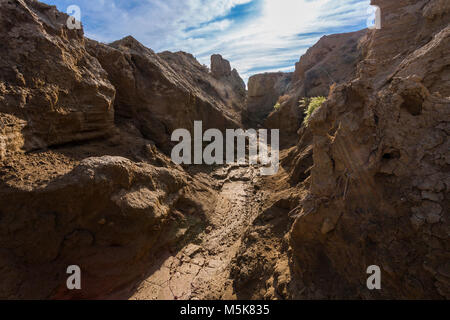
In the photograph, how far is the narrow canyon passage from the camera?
4.12m

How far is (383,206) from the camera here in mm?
2605

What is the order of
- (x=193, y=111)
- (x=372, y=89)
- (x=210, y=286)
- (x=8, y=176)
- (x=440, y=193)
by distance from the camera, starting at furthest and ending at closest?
(x=193, y=111)
(x=210, y=286)
(x=8, y=176)
(x=372, y=89)
(x=440, y=193)

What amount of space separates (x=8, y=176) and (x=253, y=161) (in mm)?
9496

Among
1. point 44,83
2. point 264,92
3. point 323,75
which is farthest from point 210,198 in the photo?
point 264,92

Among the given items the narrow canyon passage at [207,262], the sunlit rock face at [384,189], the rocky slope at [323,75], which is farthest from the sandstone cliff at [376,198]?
the rocky slope at [323,75]

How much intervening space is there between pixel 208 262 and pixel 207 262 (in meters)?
0.02

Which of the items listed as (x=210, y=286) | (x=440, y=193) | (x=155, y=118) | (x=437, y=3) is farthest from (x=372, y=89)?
(x=155, y=118)

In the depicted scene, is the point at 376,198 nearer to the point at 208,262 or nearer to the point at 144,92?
the point at 208,262

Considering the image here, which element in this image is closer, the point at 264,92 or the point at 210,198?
the point at 210,198

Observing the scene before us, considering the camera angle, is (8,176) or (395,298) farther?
(8,176)

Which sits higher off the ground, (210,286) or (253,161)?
(253,161)

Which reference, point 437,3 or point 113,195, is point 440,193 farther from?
point 437,3

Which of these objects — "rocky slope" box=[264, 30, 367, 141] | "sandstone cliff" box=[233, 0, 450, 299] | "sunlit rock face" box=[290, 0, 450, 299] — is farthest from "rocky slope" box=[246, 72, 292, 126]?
"sunlit rock face" box=[290, 0, 450, 299]

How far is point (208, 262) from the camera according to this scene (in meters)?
4.96
